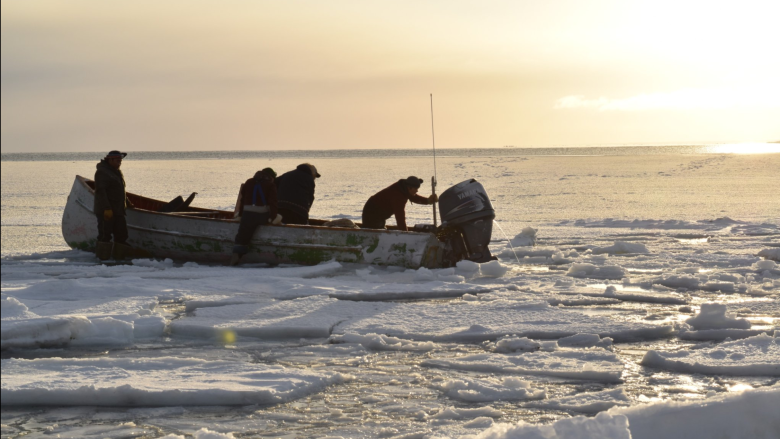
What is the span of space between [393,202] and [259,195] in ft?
6.02

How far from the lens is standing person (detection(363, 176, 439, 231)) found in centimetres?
1002

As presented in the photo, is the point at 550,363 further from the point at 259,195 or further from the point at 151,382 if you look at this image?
the point at 259,195

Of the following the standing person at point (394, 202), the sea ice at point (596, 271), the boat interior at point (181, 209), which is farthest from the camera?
the boat interior at point (181, 209)

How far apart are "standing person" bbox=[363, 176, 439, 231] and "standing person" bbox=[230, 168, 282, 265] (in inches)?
53.3

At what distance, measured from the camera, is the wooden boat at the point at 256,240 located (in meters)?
9.47

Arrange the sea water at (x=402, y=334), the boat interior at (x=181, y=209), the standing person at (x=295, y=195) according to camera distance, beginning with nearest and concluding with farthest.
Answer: the sea water at (x=402, y=334) → the standing person at (x=295, y=195) → the boat interior at (x=181, y=209)

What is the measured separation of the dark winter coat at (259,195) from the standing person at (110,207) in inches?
71.7

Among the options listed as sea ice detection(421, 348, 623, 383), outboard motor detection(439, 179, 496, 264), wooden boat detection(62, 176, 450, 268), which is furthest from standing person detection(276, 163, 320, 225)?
sea ice detection(421, 348, 623, 383)

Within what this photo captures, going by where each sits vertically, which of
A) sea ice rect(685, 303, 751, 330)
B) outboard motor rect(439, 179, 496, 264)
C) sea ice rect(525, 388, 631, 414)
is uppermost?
outboard motor rect(439, 179, 496, 264)

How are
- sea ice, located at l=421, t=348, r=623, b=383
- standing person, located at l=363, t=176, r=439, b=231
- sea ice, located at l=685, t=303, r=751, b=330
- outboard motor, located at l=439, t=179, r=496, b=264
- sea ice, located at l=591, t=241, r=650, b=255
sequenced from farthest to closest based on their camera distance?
sea ice, located at l=591, t=241, r=650, b=255
standing person, located at l=363, t=176, r=439, b=231
outboard motor, located at l=439, t=179, r=496, b=264
sea ice, located at l=685, t=303, r=751, b=330
sea ice, located at l=421, t=348, r=623, b=383

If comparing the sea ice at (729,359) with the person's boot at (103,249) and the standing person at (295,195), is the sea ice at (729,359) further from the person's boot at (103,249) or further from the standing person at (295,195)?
the person's boot at (103,249)

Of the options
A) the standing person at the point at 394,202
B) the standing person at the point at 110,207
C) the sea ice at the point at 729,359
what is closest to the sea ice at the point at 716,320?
the sea ice at the point at 729,359

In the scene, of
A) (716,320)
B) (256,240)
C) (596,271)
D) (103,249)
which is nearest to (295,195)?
(256,240)

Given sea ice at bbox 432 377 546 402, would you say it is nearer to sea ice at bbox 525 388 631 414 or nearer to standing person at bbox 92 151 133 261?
sea ice at bbox 525 388 631 414
